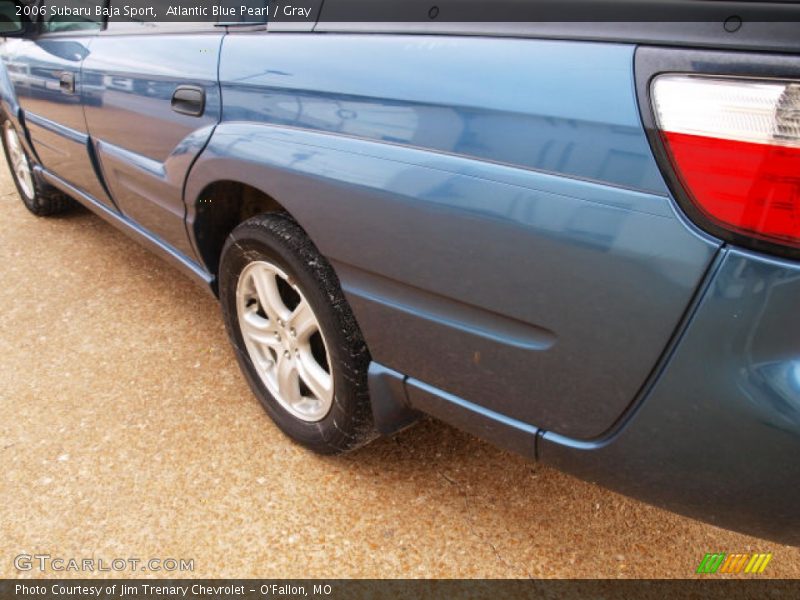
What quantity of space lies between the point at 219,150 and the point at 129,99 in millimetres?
699

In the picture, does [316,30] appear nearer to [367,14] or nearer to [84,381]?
[367,14]

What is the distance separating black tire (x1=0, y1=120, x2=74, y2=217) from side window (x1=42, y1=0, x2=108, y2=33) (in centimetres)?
99

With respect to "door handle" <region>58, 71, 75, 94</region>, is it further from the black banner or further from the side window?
the black banner

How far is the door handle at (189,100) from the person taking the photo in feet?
6.20

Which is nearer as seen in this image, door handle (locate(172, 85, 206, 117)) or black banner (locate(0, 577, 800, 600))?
black banner (locate(0, 577, 800, 600))

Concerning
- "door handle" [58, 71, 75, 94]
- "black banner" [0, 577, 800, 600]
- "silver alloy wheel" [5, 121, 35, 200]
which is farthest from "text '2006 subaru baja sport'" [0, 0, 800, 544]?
"silver alloy wheel" [5, 121, 35, 200]

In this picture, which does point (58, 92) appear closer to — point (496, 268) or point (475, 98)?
point (475, 98)

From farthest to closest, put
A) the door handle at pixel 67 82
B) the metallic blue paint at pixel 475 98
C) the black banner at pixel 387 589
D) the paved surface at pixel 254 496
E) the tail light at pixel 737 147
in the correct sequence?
the door handle at pixel 67 82, the paved surface at pixel 254 496, the black banner at pixel 387 589, the metallic blue paint at pixel 475 98, the tail light at pixel 737 147

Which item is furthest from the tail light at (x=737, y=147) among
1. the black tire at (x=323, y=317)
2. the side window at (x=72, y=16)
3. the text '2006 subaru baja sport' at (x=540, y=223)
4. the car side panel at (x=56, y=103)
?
the side window at (x=72, y=16)

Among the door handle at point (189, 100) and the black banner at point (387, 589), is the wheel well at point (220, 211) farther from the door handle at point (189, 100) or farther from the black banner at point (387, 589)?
the black banner at point (387, 589)

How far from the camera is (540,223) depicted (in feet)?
3.75

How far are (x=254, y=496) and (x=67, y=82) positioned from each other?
6.68ft

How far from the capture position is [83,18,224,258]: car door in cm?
192

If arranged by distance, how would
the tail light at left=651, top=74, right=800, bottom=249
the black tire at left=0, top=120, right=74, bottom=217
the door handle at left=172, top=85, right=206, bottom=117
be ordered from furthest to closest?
the black tire at left=0, top=120, right=74, bottom=217
the door handle at left=172, top=85, right=206, bottom=117
the tail light at left=651, top=74, right=800, bottom=249
